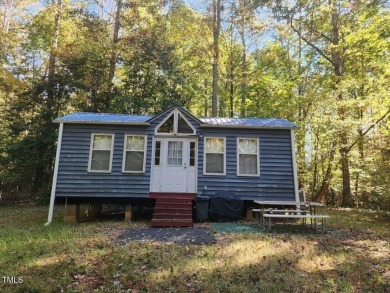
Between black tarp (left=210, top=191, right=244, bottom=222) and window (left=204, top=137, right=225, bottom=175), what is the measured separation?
98 centimetres

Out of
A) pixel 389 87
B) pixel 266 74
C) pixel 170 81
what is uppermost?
pixel 266 74

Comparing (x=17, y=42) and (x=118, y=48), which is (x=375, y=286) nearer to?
(x=118, y=48)

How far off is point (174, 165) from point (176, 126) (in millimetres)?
1497

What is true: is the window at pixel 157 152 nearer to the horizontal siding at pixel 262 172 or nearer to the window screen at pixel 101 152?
the horizontal siding at pixel 262 172

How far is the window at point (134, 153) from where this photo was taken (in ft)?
31.5

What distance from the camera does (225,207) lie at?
29.7ft

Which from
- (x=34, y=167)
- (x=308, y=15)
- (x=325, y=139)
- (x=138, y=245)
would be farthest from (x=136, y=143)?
(x=308, y=15)

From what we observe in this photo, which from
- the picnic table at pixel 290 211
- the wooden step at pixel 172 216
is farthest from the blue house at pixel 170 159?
the picnic table at pixel 290 211

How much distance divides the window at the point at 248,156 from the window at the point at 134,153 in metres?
3.65

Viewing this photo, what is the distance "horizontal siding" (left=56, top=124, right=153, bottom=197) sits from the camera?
925cm

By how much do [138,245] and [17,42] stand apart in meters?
17.4

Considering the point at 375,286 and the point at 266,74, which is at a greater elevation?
the point at 266,74

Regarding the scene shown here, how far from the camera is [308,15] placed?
14.4 metres

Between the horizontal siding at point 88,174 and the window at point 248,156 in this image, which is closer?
the horizontal siding at point 88,174
